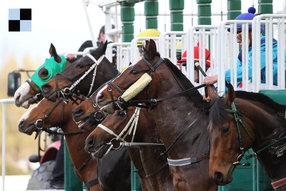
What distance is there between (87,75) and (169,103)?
221cm

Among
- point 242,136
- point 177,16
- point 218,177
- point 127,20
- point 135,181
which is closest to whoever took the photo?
point 218,177

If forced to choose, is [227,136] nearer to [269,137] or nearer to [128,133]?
[269,137]

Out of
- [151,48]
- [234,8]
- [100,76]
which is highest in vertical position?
[234,8]

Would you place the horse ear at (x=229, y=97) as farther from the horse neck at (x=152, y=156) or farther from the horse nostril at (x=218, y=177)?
the horse neck at (x=152, y=156)


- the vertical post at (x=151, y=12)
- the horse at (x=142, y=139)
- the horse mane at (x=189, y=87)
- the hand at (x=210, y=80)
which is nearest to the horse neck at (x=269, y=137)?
the horse mane at (x=189, y=87)

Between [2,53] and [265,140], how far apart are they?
67.8 feet

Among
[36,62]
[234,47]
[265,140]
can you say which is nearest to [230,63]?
[234,47]

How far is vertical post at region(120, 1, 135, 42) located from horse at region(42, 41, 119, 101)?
5381 mm

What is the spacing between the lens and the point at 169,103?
8.91 m

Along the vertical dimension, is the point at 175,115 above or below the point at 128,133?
above

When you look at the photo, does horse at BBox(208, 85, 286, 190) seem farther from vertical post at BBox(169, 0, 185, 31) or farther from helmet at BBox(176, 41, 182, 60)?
vertical post at BBox(169, 0, 185, 31)

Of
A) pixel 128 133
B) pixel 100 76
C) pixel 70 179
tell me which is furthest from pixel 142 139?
pixel 70 179

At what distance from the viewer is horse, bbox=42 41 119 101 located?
10.9m

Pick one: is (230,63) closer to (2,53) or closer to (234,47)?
(234,47)
